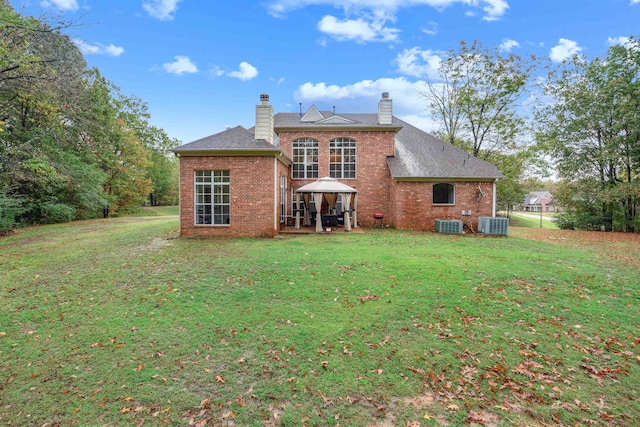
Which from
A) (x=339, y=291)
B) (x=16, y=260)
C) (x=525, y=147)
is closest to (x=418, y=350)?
(x=339, y=291)

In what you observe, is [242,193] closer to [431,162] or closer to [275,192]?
[275,192]

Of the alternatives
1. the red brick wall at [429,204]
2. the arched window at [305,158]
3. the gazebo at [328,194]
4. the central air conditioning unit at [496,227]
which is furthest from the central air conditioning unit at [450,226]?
the arched window at [305,158]

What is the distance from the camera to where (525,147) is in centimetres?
2128

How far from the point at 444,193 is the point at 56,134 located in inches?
794

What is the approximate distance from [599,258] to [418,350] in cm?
851

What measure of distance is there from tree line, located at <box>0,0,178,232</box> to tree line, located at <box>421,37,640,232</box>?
23.4m

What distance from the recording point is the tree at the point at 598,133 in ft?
51.1

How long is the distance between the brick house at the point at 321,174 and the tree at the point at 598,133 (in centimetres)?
767

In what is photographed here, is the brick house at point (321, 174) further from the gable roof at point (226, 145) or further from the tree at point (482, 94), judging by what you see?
the tree at point (482, 94)

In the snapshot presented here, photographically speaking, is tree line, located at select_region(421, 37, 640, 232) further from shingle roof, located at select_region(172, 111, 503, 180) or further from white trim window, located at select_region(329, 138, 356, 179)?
white trim window, located at select_region(329, 138, 356, 179)

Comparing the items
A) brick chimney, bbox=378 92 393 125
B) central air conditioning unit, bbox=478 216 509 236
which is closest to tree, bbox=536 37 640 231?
central air conditioning unit, bbox=478 216 509 236

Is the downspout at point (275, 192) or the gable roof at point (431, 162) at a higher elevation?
the gable roof at point (431, 162)

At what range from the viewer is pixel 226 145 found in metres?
11.1

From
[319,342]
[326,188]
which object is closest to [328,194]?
[326,188]
